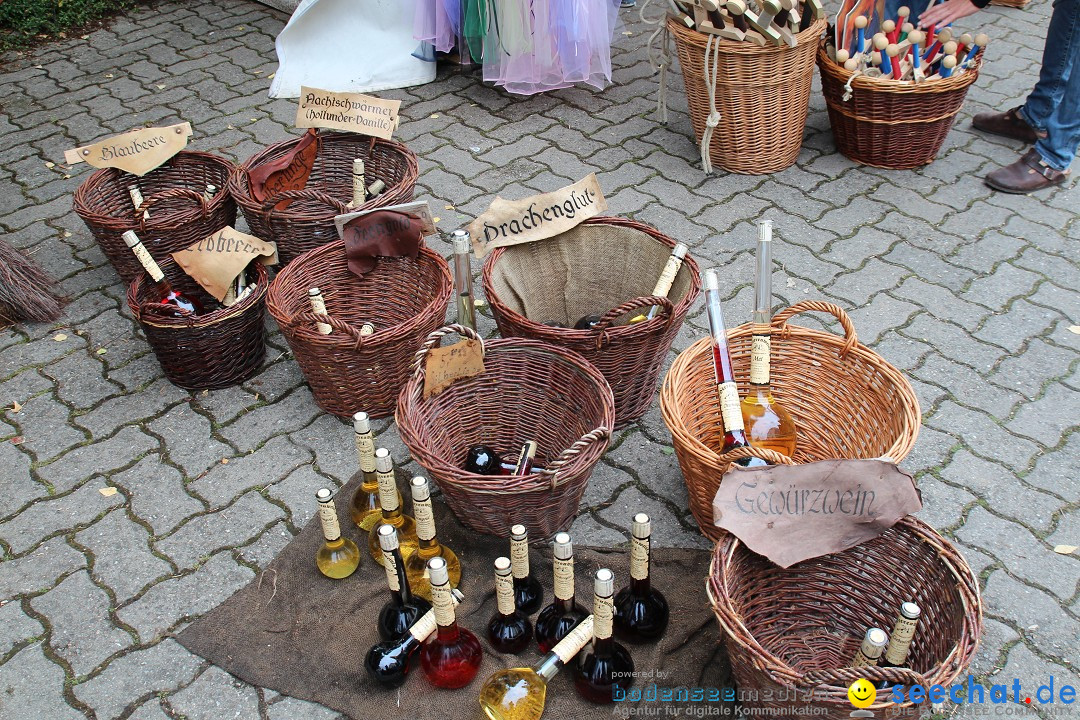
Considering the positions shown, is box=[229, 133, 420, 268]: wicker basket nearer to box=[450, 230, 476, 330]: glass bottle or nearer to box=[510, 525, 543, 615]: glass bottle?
box=[450, 230, 476, 330]: glass bottle

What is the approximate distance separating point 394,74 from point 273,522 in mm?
3338

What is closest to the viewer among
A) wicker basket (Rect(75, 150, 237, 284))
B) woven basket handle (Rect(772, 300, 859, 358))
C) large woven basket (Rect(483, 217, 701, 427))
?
woven basket handle (Rect(772, 300, 859, 358))

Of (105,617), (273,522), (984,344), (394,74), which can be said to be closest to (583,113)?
(394,74)

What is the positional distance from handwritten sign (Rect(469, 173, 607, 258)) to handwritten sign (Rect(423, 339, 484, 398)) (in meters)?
0.54

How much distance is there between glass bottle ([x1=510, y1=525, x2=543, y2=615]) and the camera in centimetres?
225

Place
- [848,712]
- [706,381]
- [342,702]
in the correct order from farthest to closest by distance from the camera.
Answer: [706,381] → [342,702] → [848,712]

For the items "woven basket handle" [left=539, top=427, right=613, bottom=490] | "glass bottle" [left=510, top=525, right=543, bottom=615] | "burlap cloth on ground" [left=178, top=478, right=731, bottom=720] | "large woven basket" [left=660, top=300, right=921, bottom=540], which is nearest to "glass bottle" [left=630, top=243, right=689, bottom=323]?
"large woven basket" [left=660, top=300, right=921, bottom=540]

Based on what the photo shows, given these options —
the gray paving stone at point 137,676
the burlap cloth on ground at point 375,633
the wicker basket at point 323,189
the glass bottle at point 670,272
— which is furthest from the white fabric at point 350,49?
the gray paving stone at point 137,676

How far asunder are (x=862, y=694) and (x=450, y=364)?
1.47m

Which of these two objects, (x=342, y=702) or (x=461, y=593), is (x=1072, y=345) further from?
(x=342, y=702)

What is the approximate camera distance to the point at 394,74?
5.29 meters

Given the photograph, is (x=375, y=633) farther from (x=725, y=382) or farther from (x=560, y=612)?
(x=725, y=382)

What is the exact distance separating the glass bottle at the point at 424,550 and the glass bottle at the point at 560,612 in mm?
298

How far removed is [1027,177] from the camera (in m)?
4.25
